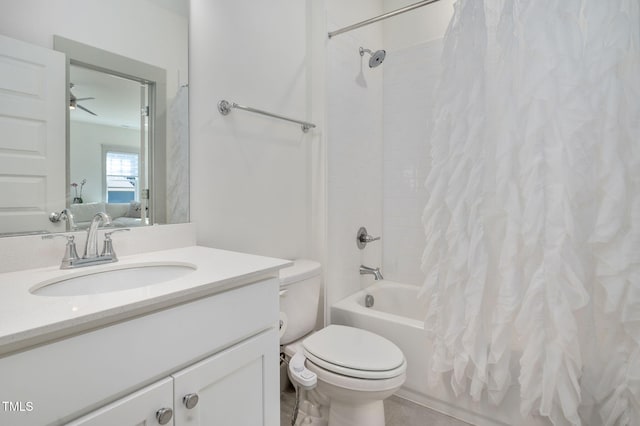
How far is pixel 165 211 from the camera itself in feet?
4.39

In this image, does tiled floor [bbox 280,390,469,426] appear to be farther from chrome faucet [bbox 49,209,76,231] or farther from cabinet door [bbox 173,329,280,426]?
chrome faucet [bbox 49,209,76,231]

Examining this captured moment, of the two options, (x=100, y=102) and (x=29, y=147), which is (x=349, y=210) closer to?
(x=100, y=102)

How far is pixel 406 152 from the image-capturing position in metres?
2.43

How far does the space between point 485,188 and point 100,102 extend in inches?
60.1

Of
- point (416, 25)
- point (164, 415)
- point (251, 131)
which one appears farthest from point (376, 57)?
point (164, 415)

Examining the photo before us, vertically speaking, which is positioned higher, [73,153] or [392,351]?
[73,153]

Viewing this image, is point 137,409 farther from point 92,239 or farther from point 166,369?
point 92,239

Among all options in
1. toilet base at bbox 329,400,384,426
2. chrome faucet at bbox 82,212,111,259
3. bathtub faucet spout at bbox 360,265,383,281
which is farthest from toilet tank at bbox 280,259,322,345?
chrome faucet at bbox 82,212,111,259

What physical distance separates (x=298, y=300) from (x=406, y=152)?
139cm

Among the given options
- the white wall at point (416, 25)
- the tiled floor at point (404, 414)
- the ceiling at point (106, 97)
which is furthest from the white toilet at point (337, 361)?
the white wall at point (416, 25)

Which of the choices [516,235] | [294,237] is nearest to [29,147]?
[294,237]

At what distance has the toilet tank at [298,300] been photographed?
5.08 feet

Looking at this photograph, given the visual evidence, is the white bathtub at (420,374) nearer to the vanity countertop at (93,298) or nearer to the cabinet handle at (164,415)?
the vanity countertop at (93,298)

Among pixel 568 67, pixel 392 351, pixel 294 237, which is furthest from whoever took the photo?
pixel 294 237
